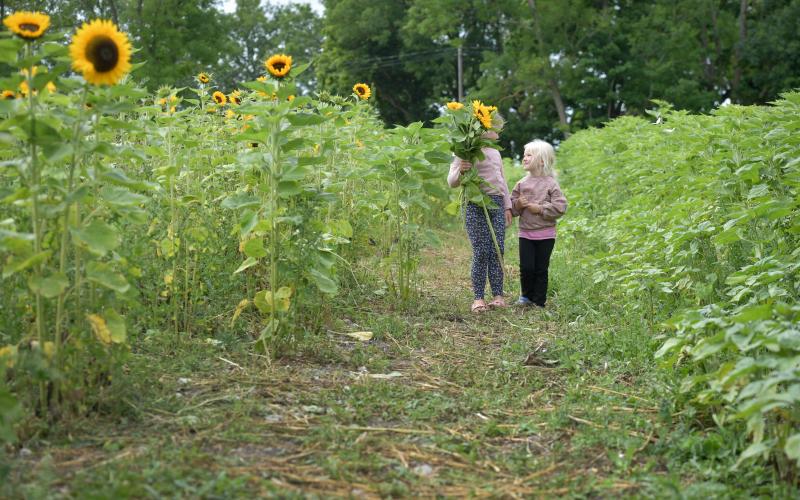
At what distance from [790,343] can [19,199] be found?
8.67ft

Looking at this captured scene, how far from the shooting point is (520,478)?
9.70ft

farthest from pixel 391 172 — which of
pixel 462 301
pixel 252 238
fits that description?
pixel 252 238

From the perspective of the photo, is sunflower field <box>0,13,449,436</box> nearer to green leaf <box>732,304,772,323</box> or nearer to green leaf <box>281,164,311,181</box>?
green leaf <box>281,164,311,181</box>

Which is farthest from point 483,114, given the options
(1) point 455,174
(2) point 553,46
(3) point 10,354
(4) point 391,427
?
(2) point 553,46

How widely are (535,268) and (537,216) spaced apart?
0.40m

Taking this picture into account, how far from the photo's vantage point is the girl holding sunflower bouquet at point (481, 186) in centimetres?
609

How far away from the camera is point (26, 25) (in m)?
2.87

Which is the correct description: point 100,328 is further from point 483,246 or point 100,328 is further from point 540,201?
point 540,201

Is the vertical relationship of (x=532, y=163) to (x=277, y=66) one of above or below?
below

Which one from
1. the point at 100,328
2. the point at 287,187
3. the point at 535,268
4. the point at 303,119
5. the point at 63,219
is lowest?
the point at 535,268

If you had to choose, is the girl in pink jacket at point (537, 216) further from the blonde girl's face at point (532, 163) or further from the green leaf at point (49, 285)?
the green leaf at point (49, 285)

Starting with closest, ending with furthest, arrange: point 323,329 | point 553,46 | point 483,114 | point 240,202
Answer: point 240,202 → point 323,329 → point 483,114 → point 553,46

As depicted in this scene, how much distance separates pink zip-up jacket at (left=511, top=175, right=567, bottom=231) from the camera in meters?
6.45

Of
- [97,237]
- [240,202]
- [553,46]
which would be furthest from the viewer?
[553,46]
